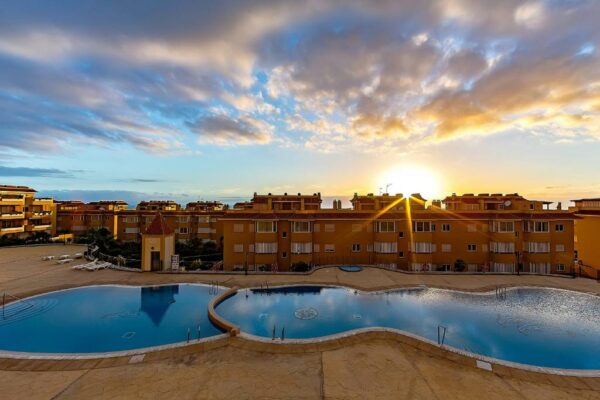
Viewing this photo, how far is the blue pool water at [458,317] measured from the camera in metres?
18.4

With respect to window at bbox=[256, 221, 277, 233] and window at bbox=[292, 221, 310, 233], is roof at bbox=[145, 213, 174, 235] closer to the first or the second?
window at bbox=[256, 221, 277, 233]

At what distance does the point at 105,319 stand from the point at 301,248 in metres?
21.8

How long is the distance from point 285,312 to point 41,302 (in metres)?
20.3

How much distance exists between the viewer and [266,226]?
39.1 m

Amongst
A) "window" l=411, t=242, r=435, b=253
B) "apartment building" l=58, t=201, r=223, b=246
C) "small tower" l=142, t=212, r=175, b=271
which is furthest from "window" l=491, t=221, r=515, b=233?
"apartment building" l=58, t=201, r=223, b=246

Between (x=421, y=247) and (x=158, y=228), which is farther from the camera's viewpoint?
(x=421, y=247)

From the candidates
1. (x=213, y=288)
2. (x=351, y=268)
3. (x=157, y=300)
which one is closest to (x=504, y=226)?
(x=351, y=268)

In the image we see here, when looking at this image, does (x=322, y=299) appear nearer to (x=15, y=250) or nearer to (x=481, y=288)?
(x=481, y=288)

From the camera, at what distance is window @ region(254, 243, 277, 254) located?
3872 centimetres

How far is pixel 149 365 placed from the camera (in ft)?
50.8

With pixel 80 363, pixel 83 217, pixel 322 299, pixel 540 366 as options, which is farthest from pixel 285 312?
pixel 83 217

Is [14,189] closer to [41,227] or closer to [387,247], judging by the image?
[41,227]

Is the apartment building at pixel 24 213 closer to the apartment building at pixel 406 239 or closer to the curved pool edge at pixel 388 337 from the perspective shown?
the apartment building at pixel 406 239

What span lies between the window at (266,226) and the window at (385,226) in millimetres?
12920
